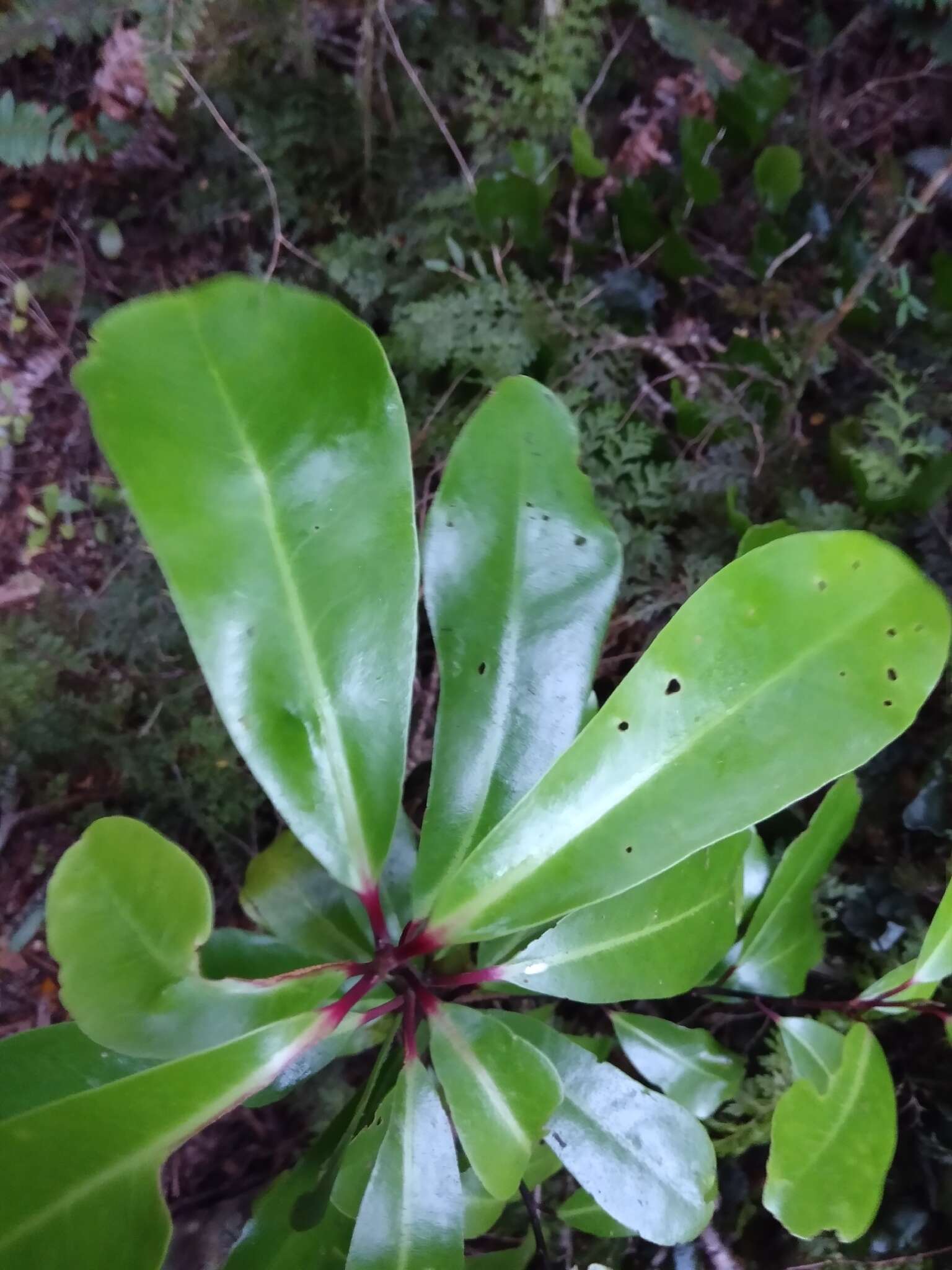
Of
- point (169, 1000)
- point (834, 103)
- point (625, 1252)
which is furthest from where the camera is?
point (834, 103)

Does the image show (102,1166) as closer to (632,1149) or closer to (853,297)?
(632,1149)

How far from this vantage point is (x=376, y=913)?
776 mm

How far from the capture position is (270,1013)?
63 centimetres

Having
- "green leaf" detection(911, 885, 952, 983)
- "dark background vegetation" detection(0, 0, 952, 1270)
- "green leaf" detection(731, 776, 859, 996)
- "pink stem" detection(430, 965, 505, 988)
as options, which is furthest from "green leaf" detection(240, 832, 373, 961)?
"green leaf" detection(911, 885, 952, 983)

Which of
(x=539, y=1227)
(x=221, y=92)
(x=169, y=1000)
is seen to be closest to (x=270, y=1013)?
(x=169, y=1000)

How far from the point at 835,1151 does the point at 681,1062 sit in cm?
20

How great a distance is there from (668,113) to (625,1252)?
1.45 metres

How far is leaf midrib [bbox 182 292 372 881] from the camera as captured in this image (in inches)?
25.6

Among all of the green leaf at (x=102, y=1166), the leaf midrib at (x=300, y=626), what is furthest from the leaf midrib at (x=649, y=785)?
the green leaf at (x=102, y=1166)

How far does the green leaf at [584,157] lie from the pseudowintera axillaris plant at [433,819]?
1.70 ft

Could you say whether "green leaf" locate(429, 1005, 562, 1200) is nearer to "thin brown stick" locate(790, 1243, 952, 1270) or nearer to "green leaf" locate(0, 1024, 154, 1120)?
"green leaf" locate(0, 1024, 154, 1120)

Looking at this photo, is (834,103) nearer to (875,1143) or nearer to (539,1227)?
(875,1143)

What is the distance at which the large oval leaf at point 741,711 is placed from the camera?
1.98ft

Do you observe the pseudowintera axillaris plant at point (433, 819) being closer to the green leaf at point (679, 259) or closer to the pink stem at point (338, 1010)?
the pink stem at point (338, 1010)
